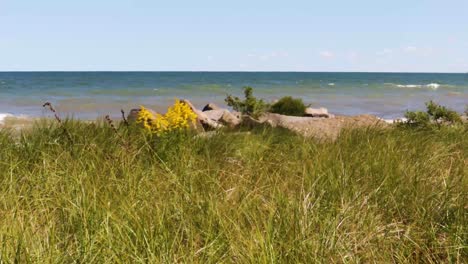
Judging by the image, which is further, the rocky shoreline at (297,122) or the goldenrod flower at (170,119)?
the rocky shoreline at (297,122)

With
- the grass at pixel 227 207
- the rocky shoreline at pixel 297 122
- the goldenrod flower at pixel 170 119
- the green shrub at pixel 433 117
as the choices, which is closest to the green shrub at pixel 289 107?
the rocky shoreline at pixel 297 122

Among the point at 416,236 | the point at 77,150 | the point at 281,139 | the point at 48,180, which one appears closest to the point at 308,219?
the point at 416,236

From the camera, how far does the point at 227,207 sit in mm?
3270

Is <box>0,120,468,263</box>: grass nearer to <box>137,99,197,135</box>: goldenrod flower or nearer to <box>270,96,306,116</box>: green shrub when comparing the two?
<box>137,99,197,135</box>: goldenrod flower

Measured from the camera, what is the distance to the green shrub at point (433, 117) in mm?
8961

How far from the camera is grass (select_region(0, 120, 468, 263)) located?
2.65 m

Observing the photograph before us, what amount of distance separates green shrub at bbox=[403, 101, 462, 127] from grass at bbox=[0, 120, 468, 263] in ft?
13.4

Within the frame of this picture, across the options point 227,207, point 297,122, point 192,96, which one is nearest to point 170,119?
point 227,207

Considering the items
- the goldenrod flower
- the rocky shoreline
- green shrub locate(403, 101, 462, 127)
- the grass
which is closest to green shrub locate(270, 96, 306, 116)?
the rocky shoreline

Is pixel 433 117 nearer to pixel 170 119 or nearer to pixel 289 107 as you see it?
pixel 289 107

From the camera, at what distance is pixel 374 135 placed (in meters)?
6.00

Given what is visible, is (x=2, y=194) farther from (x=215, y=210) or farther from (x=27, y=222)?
(x=215, y=210)

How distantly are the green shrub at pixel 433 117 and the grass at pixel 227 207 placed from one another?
407cm

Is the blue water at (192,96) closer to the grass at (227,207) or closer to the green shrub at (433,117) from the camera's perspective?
the grass at (227,207)
